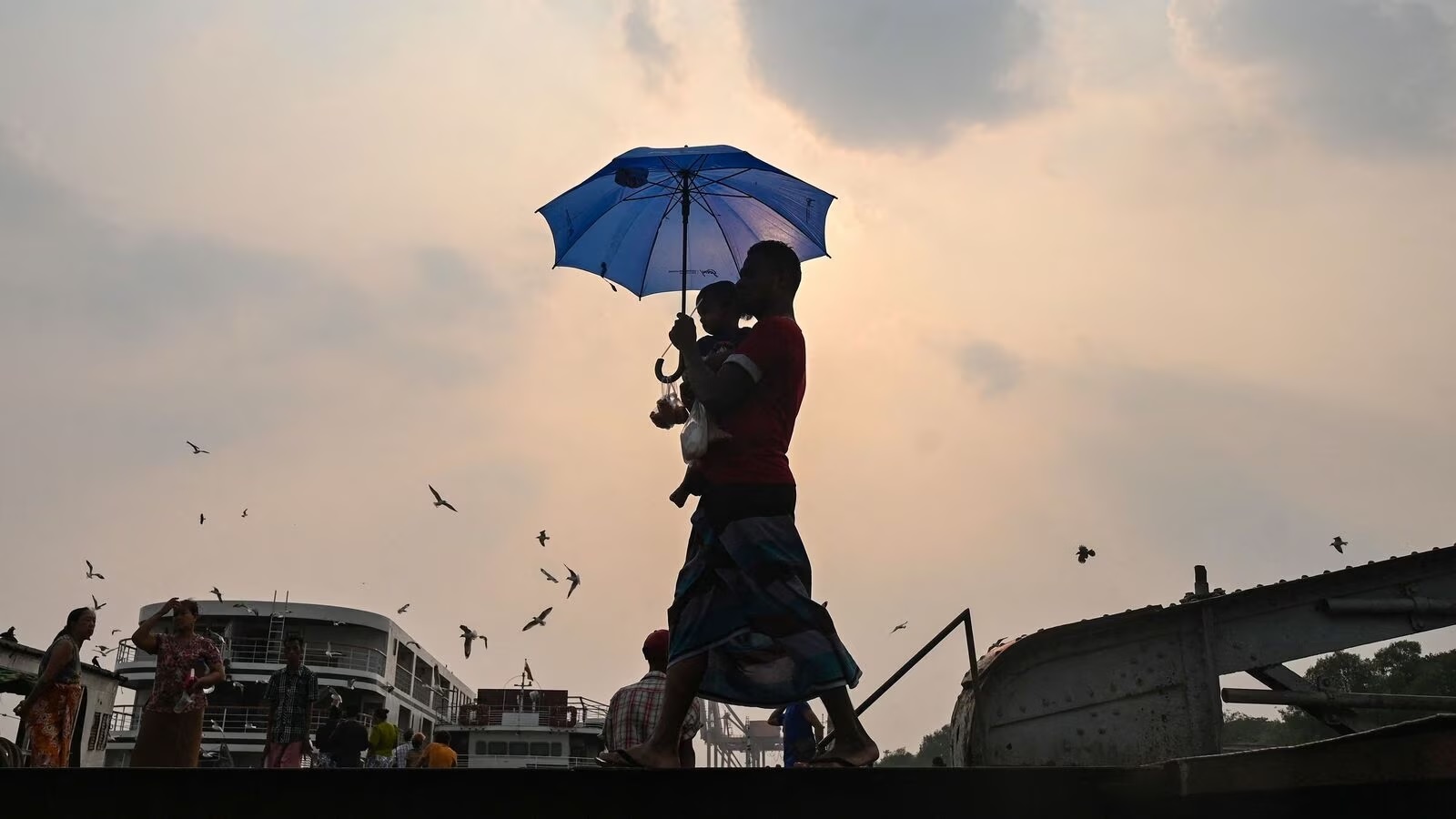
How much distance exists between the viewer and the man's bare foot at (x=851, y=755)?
13.4 feet

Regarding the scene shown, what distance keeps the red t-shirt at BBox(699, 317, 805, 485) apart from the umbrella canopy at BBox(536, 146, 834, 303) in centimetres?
131

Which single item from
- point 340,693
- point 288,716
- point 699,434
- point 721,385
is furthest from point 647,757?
point 340,693

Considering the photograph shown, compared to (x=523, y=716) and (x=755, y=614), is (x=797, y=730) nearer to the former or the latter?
(x=755, y=614)

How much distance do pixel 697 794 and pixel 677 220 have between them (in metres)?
3.89

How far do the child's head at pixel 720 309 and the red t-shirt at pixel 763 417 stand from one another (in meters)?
0.26

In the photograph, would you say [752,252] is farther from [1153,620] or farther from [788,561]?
[1153,620]

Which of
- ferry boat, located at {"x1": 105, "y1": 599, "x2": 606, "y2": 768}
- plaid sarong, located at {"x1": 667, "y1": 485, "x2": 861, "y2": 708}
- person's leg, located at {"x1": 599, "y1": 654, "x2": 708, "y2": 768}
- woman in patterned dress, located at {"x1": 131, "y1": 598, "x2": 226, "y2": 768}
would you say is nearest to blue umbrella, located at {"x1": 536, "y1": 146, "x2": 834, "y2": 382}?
plaid sarong, located at {"x1": 667, "y1": 485, "x2": 861, "y2": 708}

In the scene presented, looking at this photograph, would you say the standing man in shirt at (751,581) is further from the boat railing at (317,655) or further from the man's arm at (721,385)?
the boat railing at (317,655)

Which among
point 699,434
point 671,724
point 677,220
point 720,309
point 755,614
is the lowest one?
point 671,724

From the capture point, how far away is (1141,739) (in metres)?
9.86

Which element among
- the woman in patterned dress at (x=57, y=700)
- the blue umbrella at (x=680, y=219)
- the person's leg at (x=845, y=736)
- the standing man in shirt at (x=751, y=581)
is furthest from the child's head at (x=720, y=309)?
the woman in patterned dress at (x=57, y=700)

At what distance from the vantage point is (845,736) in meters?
4.17

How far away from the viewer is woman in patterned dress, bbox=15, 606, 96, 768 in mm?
8453

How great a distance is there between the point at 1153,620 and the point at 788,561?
7.00 meters
